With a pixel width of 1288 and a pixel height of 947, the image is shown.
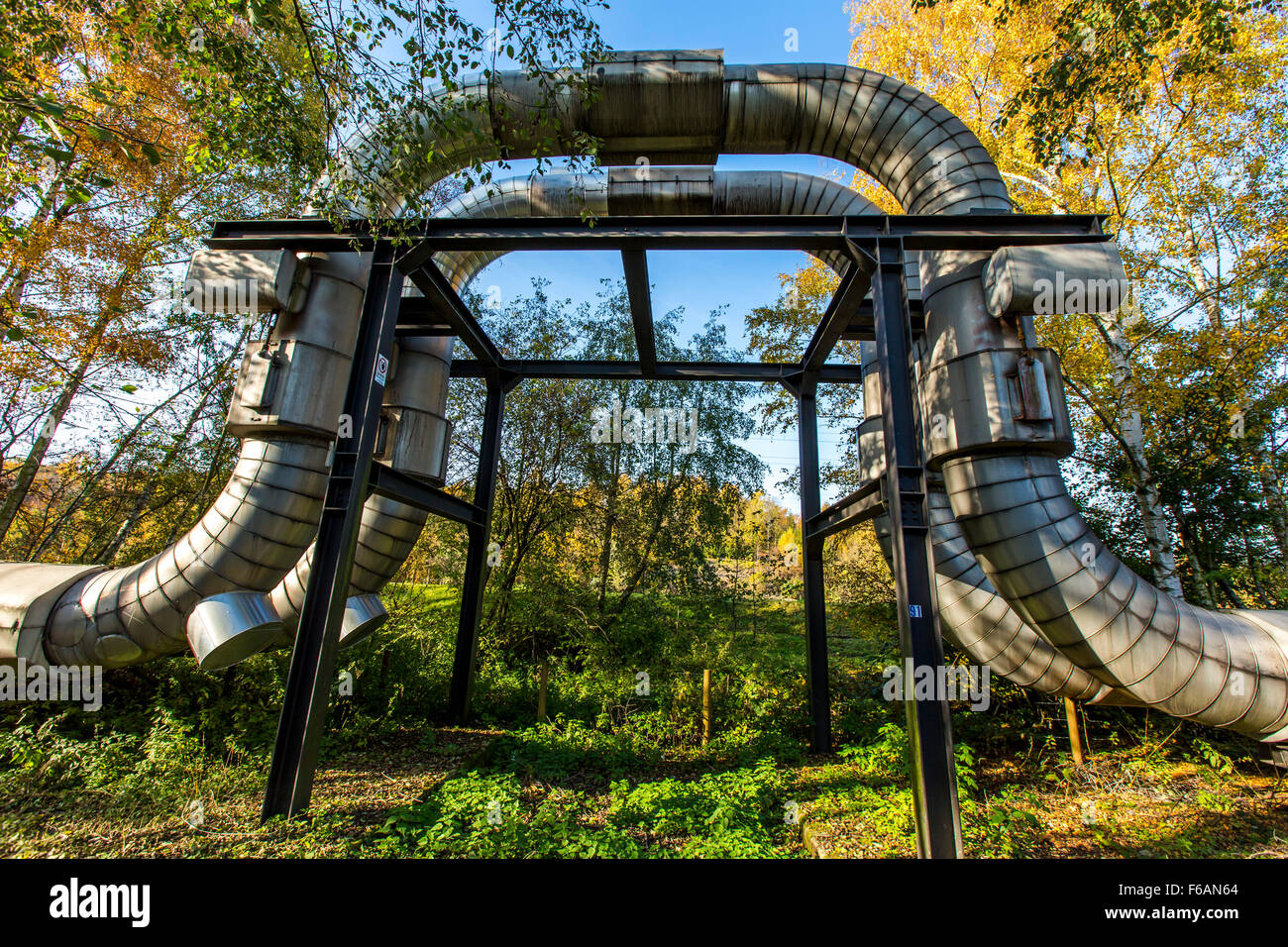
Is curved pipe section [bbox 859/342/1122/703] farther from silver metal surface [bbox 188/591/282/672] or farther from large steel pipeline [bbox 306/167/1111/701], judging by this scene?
silver metal surface [bbox 188/591/282/672]

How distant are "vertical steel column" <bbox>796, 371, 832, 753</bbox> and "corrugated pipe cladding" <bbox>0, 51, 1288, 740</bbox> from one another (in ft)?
5.69

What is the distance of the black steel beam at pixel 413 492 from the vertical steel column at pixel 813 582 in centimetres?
430

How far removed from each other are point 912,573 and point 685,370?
14.2 feet

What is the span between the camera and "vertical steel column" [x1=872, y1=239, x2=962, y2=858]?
339 centimetres

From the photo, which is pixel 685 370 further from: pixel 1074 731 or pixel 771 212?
pixel 1074 731

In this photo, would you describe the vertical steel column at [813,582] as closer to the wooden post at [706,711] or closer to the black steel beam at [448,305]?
the wooden post at [706,711]

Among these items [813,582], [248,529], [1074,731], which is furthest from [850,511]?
[248,529]

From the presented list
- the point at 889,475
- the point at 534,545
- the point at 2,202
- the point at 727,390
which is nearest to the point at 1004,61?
the point at 727,390

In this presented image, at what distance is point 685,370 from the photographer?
7.23 m

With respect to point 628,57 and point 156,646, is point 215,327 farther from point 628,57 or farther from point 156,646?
point 628,57

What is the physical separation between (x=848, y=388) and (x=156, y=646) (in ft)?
42.1

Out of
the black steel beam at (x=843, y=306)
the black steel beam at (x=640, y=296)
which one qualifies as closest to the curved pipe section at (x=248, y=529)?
the black steel beam at (x=640, y=296)

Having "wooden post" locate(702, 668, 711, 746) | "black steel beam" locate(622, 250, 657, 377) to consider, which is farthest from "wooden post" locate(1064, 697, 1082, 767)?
"black steel beam" locate(622, 250, 657, 377)
